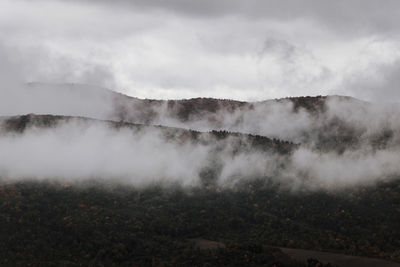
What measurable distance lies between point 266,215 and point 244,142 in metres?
22.2

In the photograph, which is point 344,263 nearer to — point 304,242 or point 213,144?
point 304,242

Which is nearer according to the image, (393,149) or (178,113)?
(393,149)

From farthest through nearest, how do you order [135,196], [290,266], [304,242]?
1. [135,196]
2. [304,242]
3. [290,266]

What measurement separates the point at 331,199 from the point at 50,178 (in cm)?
4114

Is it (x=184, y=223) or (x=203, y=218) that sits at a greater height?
(x=203, y=218)

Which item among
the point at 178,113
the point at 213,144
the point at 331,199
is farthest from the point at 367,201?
the point at 178,113

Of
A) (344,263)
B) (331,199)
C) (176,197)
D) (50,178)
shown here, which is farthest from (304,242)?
(50,178)

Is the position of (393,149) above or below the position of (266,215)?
above

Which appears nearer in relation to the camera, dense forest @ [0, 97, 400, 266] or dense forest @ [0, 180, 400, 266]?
dense forest @ [0, 180, 400, 266]

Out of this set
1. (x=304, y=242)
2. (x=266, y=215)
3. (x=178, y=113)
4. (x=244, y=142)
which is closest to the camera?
(x=304, y=242)

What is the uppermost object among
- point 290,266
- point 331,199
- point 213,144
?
point 213,144

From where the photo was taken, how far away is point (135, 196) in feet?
237

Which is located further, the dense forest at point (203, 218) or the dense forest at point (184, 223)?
the dense forest at point (203, 218)

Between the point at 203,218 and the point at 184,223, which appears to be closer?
the point at 184,223
